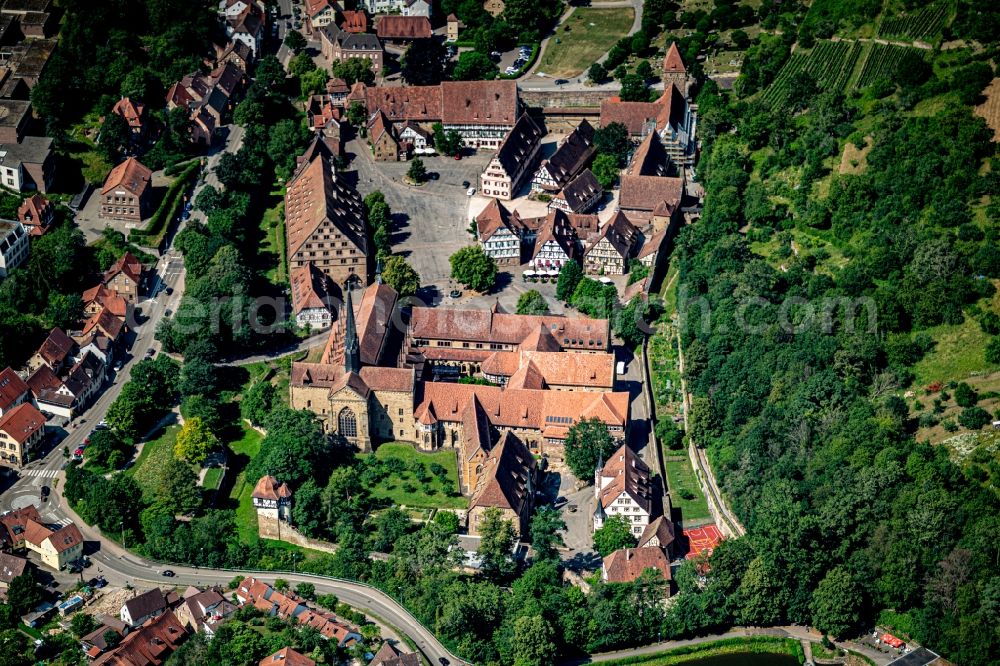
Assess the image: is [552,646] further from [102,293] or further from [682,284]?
[102,293]

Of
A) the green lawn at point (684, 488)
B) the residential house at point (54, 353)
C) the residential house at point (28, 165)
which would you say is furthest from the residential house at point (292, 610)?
the residential house at point (28, 165)

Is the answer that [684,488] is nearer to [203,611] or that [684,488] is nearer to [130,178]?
[203,611]

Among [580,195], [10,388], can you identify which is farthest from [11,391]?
[580,195]

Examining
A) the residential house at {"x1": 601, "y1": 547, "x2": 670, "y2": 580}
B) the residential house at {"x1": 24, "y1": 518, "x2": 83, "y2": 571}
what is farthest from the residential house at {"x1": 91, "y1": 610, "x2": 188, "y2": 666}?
the residential house at {"x1": 601, "y1": 547, "x2": 670, "y2": 580}

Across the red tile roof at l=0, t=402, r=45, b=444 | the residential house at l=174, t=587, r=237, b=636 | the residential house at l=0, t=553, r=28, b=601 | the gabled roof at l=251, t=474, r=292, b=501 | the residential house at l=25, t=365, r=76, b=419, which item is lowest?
the residential house at l=174, t=587, r=237, b=636

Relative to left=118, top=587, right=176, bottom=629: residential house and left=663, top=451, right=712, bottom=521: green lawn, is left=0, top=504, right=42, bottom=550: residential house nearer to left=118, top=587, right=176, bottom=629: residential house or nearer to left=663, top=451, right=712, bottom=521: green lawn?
left=118, top=587, right=176, bottom=629: residential house

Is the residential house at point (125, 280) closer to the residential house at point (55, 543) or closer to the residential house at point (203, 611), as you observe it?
the residential house at point (55, 543)
